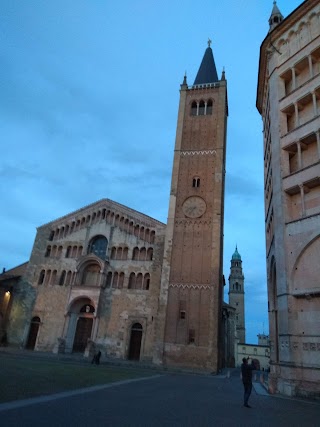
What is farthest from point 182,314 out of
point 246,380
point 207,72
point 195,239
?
point 207,72

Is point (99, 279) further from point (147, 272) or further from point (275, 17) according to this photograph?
point (275, 17)

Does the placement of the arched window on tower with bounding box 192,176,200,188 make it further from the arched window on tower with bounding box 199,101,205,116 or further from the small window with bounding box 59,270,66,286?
the small window with bounding box 59,270,66,286

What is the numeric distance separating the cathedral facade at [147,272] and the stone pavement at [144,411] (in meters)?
16.6

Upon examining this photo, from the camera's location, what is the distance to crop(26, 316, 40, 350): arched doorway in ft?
107

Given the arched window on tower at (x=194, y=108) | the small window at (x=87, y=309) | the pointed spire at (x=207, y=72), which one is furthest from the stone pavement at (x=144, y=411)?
the pointed spire at (x=207, y=72)

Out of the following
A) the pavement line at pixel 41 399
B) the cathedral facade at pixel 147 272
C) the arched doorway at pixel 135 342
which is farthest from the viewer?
the arched doorway at pixel 135 342

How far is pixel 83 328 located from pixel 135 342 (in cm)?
587

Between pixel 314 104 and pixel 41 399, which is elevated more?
pixel 314 104

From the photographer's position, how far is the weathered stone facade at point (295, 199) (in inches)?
514

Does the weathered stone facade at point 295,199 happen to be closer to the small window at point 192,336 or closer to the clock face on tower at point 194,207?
the small window at point 192,336

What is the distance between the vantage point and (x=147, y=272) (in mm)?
31750

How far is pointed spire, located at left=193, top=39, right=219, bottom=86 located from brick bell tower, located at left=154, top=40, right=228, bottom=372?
1957mm

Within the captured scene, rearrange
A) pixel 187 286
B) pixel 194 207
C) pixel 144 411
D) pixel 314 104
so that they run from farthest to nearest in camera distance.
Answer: pixel 194 207
pixel 187 286
pixel 314 104
pixel 144 411

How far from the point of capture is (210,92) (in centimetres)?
3778
